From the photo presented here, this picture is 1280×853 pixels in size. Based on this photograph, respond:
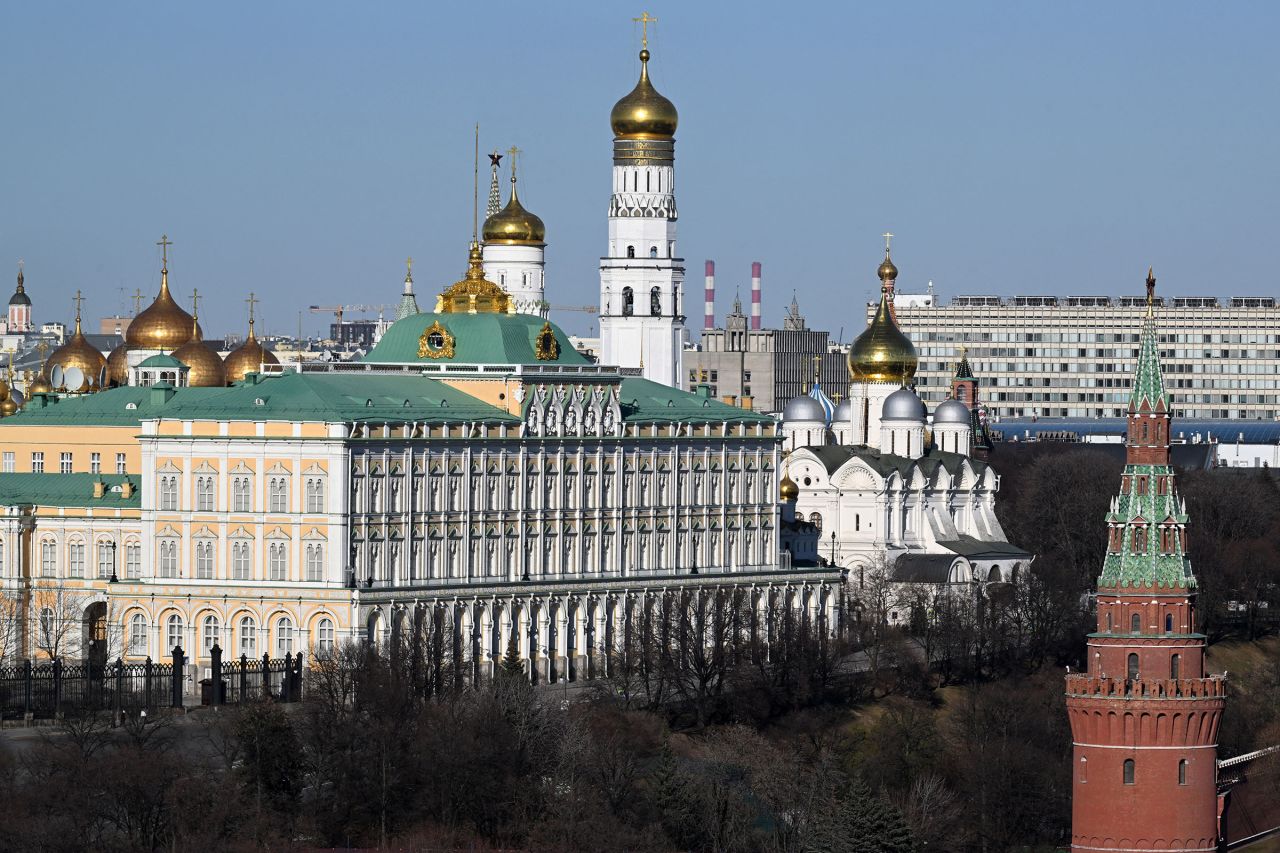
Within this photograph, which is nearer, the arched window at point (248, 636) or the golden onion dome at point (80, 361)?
the arched window at point (248, 636)

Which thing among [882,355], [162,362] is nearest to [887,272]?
[882,355]

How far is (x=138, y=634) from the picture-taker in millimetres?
126062

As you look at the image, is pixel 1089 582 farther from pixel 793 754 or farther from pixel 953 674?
pixel 793 754

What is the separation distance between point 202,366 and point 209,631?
73.3 ft

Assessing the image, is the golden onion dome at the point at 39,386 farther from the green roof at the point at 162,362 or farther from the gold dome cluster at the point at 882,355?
the gold dome cluster at the point at 882,355

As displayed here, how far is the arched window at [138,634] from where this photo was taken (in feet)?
413

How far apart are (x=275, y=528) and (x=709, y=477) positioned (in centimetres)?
2090

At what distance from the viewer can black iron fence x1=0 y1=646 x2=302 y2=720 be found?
11425cm

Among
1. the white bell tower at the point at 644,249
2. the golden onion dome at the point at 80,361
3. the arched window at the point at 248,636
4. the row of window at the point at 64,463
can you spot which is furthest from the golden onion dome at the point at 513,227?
the arched window at the point at 248,636

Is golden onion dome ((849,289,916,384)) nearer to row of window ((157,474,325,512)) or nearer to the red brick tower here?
row of window ((157,474,325,512))

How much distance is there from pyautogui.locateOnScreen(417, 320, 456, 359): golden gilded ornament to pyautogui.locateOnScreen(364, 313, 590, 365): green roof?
122 mm

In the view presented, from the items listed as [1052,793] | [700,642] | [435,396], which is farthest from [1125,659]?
[435,396]

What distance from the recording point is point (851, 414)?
173000 millimetres

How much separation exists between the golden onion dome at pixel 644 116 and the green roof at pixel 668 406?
21659mm
